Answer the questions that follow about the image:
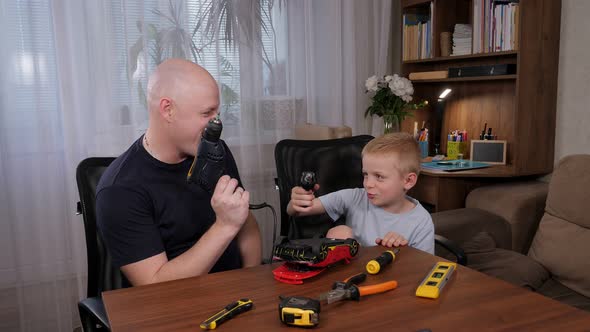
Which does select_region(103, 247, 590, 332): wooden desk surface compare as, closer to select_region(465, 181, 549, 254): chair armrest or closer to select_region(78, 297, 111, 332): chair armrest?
select_region(78, 297, 111, 332): chair armrest

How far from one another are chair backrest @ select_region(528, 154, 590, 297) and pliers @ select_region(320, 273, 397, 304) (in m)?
1.48

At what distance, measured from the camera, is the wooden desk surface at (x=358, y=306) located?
999 millimetres

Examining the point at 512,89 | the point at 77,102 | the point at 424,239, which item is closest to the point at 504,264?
the point at 424,239

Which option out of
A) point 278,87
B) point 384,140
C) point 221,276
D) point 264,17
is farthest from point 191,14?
point 221,276

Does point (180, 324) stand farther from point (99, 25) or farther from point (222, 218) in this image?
point (99, 25)

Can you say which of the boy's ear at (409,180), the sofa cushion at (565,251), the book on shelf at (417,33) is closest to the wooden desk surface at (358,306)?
the boy's ear at (409,180)

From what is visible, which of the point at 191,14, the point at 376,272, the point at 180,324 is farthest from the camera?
the point at 191,14

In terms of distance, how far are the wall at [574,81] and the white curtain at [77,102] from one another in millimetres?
1434

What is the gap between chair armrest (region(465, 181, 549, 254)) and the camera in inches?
108

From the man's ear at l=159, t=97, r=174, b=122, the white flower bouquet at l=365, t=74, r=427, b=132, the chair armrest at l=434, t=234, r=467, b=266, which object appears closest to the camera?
the man's ear at l=159, t=97, r=174, b=122

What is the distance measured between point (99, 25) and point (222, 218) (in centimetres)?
173

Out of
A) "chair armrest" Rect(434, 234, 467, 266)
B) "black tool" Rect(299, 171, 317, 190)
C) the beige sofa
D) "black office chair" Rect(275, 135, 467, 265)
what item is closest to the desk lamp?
the beige sofa

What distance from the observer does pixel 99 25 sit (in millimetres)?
2668

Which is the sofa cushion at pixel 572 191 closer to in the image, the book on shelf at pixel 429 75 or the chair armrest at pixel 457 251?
the chair armrest at pixel 457 251
